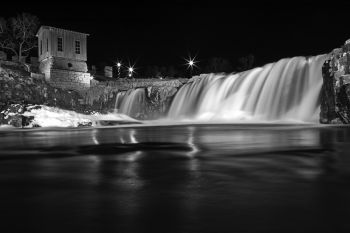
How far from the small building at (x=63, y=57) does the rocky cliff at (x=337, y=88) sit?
3081 centimetres

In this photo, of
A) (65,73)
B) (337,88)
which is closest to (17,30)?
(65,73)

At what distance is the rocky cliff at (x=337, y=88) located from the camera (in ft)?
60.5

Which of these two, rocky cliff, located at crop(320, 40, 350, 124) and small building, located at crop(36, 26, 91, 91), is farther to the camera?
small building, located at crop(36, 26, 91, 91)

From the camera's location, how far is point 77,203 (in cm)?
328

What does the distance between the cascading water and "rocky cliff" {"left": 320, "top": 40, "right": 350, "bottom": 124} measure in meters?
1.65

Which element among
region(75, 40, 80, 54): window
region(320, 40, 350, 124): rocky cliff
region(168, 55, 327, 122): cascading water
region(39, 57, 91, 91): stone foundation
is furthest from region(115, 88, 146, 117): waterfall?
region(320, 40, 350, 124): rocky cliff

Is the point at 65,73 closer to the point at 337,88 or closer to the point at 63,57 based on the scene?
the point at 63,57

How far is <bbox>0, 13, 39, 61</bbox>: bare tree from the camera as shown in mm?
46281

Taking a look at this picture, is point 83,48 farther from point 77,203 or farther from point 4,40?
point 77,203

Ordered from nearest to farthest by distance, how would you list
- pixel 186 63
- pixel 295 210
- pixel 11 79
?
pixel 295 210, pixel 11 79, pixel 186 63

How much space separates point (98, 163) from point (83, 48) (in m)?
39.1

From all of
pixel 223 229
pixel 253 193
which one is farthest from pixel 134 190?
pixel 223 229

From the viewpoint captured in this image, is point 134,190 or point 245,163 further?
point 245,163

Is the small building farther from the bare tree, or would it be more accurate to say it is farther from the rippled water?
the rippled water
